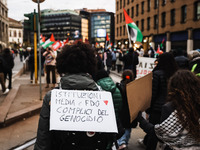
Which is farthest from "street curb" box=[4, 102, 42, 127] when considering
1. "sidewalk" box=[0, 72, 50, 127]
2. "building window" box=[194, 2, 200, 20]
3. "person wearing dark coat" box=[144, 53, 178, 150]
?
"building window" box=[194, 2, 200, 20]

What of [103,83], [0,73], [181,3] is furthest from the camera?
[181,3]

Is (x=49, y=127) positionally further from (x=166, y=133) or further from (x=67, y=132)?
(x=166, y=133)

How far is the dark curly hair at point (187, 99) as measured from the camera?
221cm

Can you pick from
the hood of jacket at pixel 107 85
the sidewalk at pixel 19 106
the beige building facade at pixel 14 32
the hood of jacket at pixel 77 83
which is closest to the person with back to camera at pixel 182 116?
the hood of jacket at pixel 77 83

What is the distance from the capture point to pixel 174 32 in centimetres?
3378

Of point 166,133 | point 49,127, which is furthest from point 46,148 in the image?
point 166,133

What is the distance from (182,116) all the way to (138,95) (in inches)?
28.4

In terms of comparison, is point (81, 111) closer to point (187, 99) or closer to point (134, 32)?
point (187, 99)

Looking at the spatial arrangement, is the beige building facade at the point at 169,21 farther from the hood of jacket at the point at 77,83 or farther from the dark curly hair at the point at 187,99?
the hood of jacket at the point at 77,83

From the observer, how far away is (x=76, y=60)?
2299 millimetres

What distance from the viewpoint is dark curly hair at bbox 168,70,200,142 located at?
7.25 feet

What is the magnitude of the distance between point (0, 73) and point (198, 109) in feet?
29.4

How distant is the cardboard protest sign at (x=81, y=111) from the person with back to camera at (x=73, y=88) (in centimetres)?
6

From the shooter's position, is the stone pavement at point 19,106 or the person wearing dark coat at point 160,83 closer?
the person wearing dark coat at point 160,83
